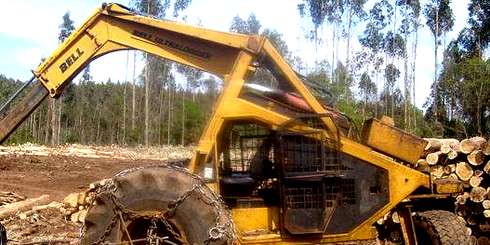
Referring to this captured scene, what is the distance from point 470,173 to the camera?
1122cm

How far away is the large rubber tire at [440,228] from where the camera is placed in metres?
7.61

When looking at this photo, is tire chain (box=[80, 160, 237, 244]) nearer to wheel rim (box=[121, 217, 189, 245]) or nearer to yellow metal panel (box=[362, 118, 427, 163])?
wheel rim (box=[121, 217, 189, 245])

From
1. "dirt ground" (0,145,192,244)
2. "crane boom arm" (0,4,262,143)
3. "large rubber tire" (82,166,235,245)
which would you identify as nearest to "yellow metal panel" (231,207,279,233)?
"large rubber tire" (82,166,235,245)

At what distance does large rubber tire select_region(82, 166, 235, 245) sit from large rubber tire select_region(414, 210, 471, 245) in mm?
2769

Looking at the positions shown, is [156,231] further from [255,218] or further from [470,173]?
[470,173]

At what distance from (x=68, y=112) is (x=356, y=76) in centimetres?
3656

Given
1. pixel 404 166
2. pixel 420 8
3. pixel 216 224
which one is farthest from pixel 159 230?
pixel 420 8

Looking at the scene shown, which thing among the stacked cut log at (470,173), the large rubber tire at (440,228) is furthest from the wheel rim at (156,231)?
the stacked cut log at (470,173)

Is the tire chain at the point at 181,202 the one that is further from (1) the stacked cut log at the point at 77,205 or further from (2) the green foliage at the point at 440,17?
(2) the green foliage at the point at 440,17

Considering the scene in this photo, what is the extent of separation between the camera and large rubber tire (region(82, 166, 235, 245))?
611 centimetres

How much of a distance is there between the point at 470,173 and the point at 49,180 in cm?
1378

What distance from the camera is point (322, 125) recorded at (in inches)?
284

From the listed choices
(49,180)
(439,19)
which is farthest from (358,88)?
(49,180)

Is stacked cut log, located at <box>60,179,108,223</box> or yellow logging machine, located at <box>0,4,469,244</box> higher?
yellow logging machine, located at <box>0,4,469,244</box>
